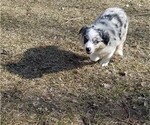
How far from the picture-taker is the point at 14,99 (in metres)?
4.44

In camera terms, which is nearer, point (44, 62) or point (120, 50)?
point (44, 62)

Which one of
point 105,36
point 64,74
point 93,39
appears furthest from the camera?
point 64,74

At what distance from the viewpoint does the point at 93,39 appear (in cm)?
466

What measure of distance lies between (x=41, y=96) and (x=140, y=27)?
7.78ft

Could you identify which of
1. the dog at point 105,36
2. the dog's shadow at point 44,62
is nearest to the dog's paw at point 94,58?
the dog at point 105,36

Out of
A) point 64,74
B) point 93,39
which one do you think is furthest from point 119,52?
point 64,74

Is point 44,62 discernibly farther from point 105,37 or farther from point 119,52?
point 119,52

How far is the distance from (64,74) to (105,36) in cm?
69

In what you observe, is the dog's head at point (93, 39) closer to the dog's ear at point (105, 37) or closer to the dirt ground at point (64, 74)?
the dog's ear at point (105, 37)

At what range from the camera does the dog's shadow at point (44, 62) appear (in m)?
4.93

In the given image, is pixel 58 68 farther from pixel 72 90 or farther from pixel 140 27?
pixel 140 27

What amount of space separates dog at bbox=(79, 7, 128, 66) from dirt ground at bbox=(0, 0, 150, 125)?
16cm

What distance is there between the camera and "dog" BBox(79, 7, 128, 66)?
184 inches

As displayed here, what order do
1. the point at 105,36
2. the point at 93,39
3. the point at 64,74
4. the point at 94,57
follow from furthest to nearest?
the point at 94,57, the point at 64,74, the point at 105,36, the point at 93,39
